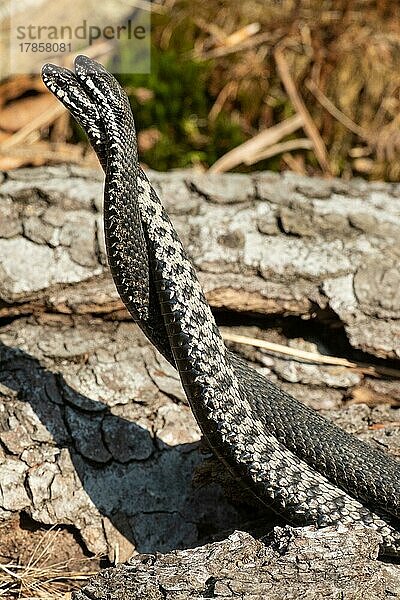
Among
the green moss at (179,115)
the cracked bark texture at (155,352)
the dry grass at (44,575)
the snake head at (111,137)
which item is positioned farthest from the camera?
the green moss at (179,115)

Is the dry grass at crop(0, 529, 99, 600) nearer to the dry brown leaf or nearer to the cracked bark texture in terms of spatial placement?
the cracked bark texture

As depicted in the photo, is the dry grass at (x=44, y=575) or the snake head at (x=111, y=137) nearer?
the snake head at (x=111, y=137)

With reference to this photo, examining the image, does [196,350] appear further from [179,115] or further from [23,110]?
[23,110]

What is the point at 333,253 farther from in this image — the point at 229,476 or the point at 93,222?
the point at 229,476

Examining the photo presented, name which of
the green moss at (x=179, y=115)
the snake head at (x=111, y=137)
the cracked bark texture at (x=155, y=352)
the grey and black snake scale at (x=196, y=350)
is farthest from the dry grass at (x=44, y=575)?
the green moss at (x=179, y=115)

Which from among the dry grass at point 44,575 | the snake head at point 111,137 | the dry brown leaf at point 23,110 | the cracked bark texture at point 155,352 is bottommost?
the dry grass at point 44,575

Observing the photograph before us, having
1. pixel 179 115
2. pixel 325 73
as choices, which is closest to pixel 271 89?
pixel 325 73

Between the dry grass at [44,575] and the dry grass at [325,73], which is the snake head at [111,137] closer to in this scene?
the dry grass at [44,575]
